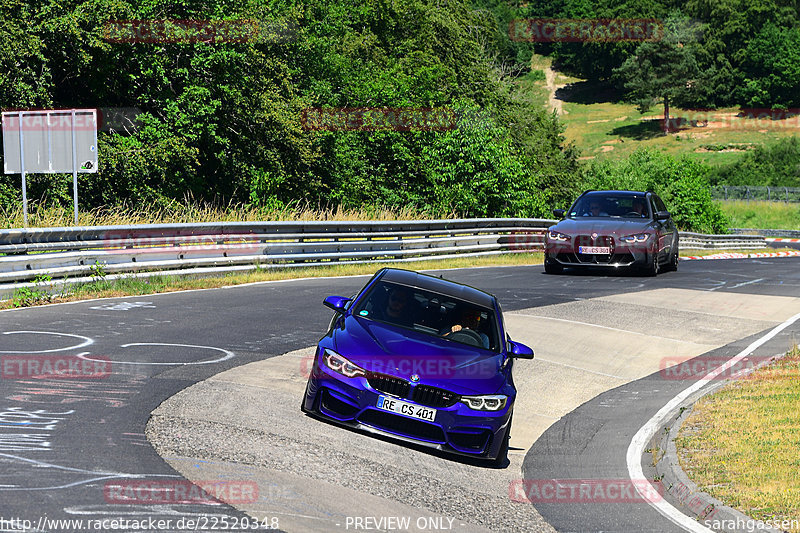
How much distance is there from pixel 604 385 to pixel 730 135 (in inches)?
5070

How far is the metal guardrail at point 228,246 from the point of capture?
15047 mm

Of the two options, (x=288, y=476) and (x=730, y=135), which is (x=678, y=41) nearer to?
(x=730, y=135)

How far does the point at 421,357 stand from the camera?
8320mm

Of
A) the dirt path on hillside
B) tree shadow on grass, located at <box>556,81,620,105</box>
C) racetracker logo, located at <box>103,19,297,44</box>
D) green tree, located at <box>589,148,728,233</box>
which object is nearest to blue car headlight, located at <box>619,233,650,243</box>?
racetracker logo, located at <box>103,19,297,44</box>

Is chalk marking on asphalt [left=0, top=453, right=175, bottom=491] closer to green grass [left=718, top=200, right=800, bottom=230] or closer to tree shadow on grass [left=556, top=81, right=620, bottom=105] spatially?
green grass [left=718, top=200, right=800, bottom=230]

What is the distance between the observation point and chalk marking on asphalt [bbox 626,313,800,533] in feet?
23.0

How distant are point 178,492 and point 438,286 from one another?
406 centimetres

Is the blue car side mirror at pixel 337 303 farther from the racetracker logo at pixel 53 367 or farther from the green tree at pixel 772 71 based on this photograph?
the green tree at pixel 772 71

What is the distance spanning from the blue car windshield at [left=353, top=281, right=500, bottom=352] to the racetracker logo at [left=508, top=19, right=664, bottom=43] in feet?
416

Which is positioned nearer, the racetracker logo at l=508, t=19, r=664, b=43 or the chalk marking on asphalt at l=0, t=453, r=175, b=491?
the chalk marking on asphalt at l=0, t=453, r=175, b=491

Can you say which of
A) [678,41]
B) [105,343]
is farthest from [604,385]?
[678,41]

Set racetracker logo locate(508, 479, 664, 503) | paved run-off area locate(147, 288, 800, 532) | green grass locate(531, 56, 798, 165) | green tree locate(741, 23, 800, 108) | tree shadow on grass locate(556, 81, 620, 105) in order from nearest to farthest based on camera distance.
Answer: paved run-off area locate(147, 288, 800, 532) < racetracker logo locate(508, 479, 664, 503) < green grass locate(531, 56, 798, 165) < green tree locate(741, 23, 800, 108) < tree shadow on grass locate(556, 81, 620, 105)

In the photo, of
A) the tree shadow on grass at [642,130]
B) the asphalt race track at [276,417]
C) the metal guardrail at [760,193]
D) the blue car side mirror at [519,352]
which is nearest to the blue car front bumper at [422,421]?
the asphalt race track at [276,417]

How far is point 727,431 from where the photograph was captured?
945 centimetres
